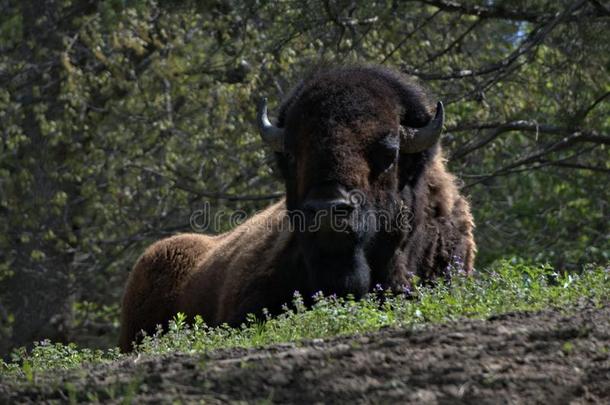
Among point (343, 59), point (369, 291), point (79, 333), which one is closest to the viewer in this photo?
point (369, 291)

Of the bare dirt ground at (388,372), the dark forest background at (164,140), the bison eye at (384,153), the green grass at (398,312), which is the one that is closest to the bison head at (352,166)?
the bison eye at (384,153)

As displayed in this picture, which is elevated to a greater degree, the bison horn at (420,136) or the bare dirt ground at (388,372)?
the bison horn at (420,136)

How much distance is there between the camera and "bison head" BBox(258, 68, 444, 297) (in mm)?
9586

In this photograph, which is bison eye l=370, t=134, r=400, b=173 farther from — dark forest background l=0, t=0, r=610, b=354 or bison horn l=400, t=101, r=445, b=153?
dark forest background l=0, t=0, r=610, b=354

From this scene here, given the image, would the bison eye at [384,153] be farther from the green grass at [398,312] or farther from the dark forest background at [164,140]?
the dark forest background at [164,140]

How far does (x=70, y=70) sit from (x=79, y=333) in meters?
5.70

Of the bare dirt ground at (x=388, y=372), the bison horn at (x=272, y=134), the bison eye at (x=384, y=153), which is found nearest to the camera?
the bare dirt ground at (x=388, y=372)

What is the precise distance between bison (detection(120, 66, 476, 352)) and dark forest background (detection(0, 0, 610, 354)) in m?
5.02

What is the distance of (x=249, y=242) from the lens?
1149 cm

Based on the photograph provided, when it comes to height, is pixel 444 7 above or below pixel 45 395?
above

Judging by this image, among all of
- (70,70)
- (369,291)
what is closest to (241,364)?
(369,291)

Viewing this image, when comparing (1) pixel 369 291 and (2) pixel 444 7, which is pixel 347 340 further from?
(2) pixel 444 7

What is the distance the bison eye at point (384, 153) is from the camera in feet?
32.7

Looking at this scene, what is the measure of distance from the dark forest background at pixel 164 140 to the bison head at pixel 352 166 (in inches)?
214
